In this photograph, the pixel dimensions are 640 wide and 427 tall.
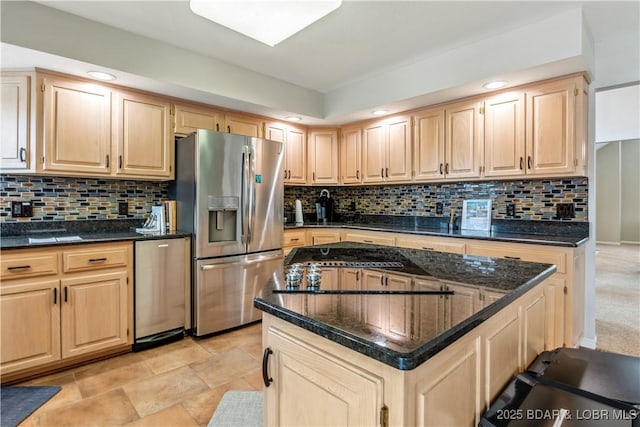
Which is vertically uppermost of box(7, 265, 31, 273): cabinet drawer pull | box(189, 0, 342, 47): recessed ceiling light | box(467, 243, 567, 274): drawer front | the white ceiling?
the white ceiling

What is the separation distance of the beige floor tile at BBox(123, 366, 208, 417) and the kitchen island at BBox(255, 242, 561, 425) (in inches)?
50.1

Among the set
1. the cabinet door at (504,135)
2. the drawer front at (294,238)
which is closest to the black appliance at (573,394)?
the cabinet door at (504,135)

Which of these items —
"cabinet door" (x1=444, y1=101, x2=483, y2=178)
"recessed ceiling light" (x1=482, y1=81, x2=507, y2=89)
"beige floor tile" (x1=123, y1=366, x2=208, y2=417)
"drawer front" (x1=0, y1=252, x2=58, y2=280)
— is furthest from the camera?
"cabinet door" (x1=444, y1=101, x2=483, y2=178)

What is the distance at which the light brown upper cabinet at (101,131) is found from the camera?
2.45 meters

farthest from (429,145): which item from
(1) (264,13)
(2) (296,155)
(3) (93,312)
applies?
(3) (93,312)

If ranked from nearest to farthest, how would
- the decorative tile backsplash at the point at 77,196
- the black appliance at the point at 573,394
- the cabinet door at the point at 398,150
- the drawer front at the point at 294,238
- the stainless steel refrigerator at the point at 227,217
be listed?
1. the black appliance at the point at 573,394
2. the decorative tile backsplash at the point at 77,196
3. the stainless steel refrigerator at the point at 227,217
4. the cabinet door at the point at 398,150
5. the drawer front at the point at 294,238

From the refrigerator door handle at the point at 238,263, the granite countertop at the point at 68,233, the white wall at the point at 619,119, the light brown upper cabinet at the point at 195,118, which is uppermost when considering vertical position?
the white wall at the point at 619,119

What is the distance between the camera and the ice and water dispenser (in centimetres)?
293

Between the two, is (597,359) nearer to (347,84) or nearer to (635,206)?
(347,84)

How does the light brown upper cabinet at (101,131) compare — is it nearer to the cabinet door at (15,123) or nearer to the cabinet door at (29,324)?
the cabinet door at (15,123)

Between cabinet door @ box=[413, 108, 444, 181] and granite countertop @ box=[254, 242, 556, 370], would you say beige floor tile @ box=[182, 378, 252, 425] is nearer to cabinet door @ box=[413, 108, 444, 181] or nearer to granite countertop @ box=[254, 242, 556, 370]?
granite countertop @ box=[254, 242, 556, 370]

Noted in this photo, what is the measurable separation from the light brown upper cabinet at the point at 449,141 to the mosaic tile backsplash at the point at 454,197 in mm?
327

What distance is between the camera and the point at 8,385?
2139 mm

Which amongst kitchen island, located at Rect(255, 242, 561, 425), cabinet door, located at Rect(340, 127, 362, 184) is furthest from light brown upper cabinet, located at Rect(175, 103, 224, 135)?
kitchen island, located at Rect(255, 242, 561, 425)
